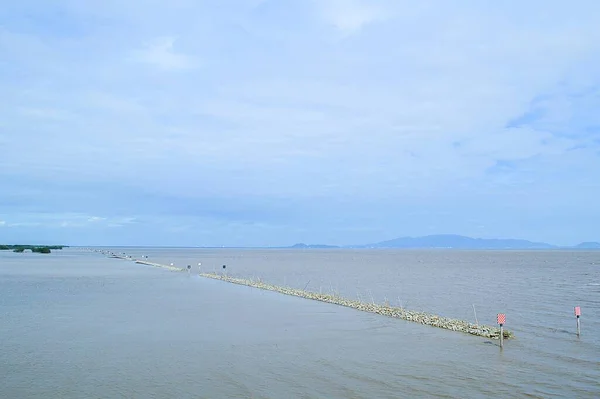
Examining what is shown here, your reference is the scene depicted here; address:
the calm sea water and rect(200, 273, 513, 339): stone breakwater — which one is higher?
rect(200, 273, 513, 339): stone breakwater

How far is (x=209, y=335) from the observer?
22.3 metres

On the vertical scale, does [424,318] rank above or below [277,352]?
above

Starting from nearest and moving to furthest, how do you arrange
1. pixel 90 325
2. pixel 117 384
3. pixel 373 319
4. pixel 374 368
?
pixel 117 384, pixel 374 368, pixel 90 325, pixel 373 319

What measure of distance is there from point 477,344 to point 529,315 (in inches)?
434

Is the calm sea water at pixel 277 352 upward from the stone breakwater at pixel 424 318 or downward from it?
downward

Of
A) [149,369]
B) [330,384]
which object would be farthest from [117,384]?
[330,384]

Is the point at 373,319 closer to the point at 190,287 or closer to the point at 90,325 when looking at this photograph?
the point at 90,325

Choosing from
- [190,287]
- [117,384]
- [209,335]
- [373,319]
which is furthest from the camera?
[190,287]

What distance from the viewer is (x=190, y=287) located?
155 feet

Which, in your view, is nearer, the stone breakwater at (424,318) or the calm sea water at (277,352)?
the calm sea water at (277,352)

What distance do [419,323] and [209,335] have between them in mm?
10747

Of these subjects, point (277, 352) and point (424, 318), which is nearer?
point (277, 352)

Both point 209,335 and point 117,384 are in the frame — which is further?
point 209,335

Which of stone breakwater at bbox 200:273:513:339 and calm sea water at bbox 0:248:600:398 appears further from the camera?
stone breakwater at bbox 200:273:513:339
